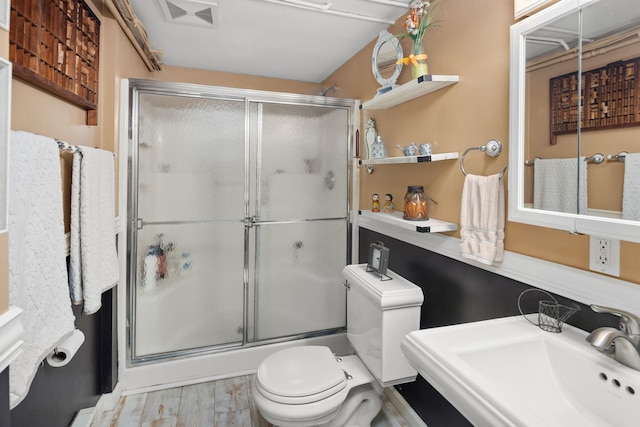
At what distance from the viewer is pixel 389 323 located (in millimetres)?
1610

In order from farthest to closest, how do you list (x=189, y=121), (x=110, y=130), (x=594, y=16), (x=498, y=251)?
(x=189, y=121) < (x=110, y=130) < (x=498, y=251) < (x=594, y=16)

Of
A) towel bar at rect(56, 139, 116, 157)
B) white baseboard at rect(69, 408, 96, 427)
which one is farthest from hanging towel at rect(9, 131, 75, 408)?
white baseboard at rect(69, 408, 96, 427)

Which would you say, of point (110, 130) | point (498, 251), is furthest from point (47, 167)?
point (498, 251)

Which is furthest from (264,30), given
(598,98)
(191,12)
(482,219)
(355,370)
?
(355,370)

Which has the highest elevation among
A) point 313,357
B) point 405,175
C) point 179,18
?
point 179,18

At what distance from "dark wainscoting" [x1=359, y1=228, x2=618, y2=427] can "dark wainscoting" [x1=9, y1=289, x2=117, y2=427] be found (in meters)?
1.56

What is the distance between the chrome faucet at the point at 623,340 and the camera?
0.86 metres

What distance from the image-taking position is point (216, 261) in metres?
2.39

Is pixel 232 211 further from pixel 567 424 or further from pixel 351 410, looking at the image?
pixel 567 424

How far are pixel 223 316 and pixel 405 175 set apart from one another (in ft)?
5.21

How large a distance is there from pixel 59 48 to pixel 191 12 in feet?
2.81

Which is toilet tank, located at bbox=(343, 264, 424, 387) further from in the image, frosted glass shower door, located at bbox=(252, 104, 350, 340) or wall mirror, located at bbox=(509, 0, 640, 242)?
frosted glass shower door, located at bbox=(252, 104, 350, 340)

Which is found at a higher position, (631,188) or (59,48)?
(59,48)

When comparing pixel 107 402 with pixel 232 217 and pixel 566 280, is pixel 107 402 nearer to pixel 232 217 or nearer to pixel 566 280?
pixel 232 217
